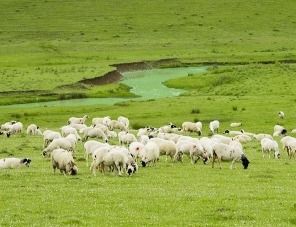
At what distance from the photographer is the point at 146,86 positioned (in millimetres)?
85312

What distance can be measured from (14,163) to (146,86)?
181ft

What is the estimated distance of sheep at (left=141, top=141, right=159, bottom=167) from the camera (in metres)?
31.0

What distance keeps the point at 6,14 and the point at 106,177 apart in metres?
123

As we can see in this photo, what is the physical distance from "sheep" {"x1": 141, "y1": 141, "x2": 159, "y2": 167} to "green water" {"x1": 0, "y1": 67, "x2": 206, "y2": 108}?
34.3m

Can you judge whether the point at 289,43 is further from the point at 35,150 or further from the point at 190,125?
the point at 35,150

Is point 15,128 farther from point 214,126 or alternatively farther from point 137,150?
point 137,150

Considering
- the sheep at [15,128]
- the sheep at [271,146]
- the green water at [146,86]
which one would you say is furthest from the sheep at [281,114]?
the green water at [146,86]

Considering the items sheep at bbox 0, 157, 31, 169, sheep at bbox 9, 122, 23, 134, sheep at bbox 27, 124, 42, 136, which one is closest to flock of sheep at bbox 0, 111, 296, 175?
sheep at bbox 0, 157, 31, 169

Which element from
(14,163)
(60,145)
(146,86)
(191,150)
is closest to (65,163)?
(14,163)

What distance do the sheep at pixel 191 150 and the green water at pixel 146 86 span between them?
33.0 metres

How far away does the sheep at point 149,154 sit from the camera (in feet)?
102

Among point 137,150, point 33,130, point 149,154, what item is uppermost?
point 33,130

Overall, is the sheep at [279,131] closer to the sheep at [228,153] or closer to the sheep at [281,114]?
the sheep at [281,114]

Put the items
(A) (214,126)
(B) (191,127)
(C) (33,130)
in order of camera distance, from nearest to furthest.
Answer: (C) (33,130), (B) (191,127), (A) (214,126)
